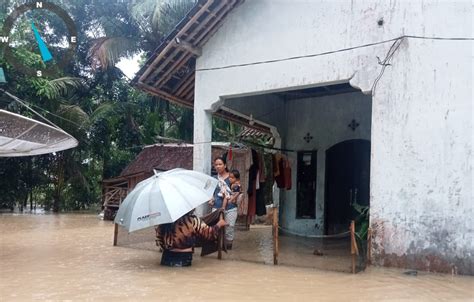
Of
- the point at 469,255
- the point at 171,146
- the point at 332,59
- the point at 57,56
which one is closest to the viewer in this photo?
the point at 469,255

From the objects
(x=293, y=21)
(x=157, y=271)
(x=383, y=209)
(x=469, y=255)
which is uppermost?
(x=293, y=21)

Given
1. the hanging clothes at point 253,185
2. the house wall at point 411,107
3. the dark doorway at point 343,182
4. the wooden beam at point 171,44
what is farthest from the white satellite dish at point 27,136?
the dark doorway at point 343,182

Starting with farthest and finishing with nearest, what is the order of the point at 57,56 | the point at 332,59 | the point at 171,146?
the point at 57,56, the point at 171,146, the point at 332,59

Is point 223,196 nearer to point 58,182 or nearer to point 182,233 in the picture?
point 182,233

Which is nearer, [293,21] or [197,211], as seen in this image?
[293,21]

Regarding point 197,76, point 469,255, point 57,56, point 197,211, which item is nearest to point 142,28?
point 57,56

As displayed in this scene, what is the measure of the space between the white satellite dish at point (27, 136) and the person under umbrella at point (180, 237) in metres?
2.70

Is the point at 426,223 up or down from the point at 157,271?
up

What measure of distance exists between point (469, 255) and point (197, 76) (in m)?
5.72

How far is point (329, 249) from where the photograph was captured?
9289mm

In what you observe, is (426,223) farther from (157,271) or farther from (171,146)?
(171,146)

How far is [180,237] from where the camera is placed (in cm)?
679

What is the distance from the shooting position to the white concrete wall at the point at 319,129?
11.1m

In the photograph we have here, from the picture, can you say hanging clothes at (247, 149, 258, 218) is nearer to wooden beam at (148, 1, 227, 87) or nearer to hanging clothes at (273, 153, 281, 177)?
hanging clothes at (273, 153, 281, 177)
